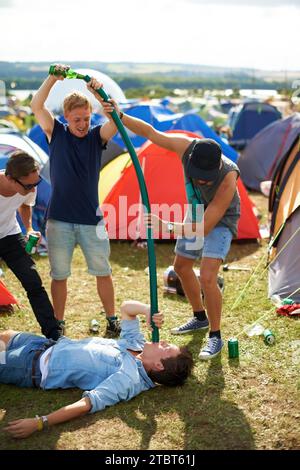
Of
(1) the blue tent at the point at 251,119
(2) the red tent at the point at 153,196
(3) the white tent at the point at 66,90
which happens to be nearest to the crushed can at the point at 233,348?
(2) the red tent at the point at 153,196

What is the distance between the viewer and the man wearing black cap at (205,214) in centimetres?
397

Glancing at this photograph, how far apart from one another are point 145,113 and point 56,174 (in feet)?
24.2

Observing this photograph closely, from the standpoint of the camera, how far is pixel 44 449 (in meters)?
3.30

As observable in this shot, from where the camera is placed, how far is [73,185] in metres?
4.59

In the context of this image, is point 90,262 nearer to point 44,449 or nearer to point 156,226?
Result: point 156,226

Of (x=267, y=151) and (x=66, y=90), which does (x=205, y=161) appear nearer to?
(x=267, y=151)

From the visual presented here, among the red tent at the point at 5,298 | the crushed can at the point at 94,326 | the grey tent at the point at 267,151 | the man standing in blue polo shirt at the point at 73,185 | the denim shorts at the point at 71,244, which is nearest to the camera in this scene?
the man standing in blue polo shirt at the point at 73,185

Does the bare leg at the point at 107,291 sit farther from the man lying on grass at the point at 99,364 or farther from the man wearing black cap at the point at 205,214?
the man lying on grass at the point at 99,364

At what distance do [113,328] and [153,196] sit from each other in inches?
122

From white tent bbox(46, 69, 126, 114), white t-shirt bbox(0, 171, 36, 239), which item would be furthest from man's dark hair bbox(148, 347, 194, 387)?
white tent bbox(46, 69, 126, 114)

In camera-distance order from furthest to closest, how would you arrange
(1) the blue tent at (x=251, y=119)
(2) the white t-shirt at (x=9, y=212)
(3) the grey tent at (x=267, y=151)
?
(1) the blue tent at (x=251, y=119), (3) the grey tent at (x=267, y=151), (2) the white t-shirt at (x=9, y=212)

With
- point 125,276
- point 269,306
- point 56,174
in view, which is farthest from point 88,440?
point 125,276

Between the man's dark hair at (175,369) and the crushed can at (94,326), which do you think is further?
the crushed can at (94,326)

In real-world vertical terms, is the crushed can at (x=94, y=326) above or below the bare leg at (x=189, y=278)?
below
